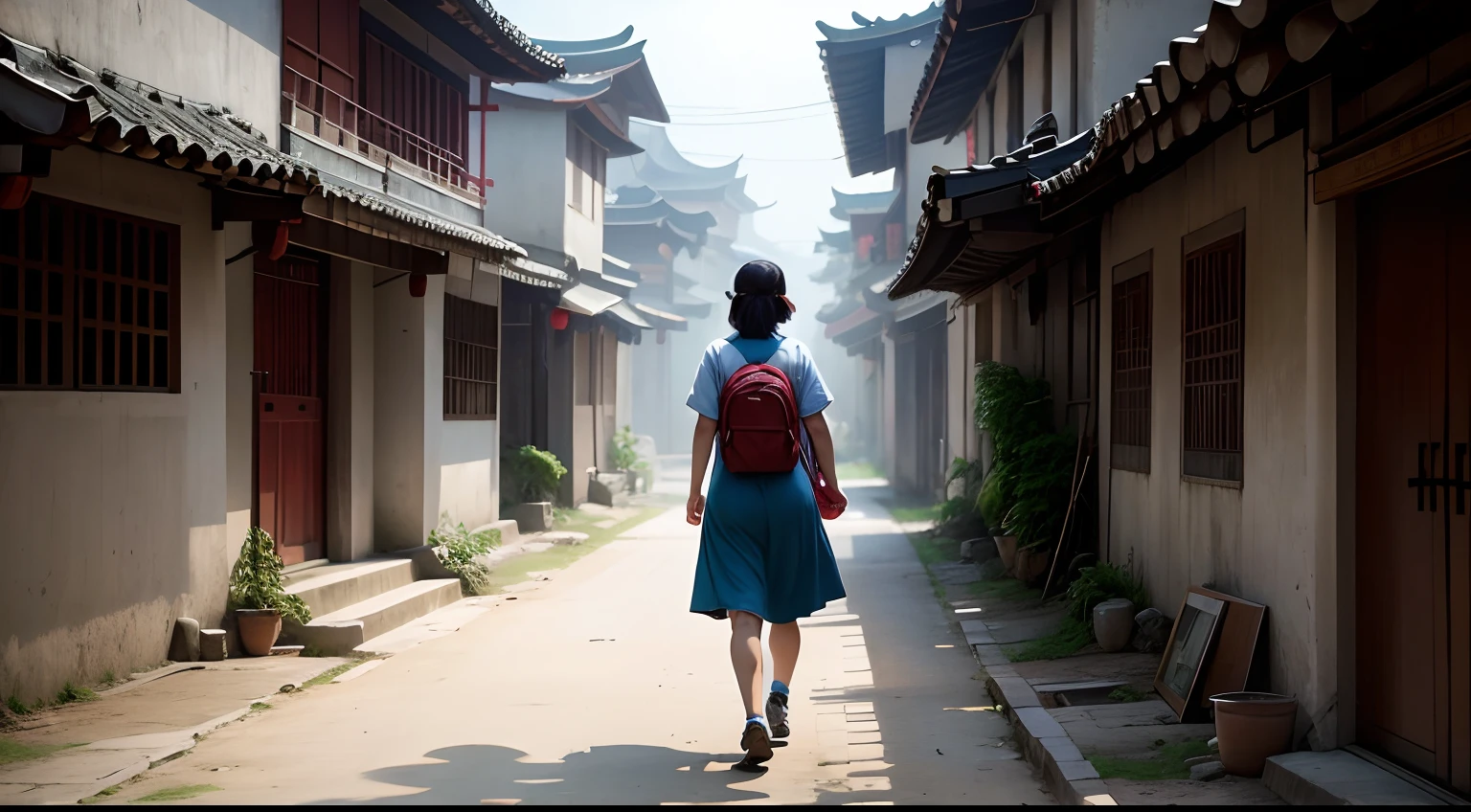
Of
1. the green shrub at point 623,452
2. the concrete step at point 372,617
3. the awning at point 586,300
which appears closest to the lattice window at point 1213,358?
the concrete step at point 372,617

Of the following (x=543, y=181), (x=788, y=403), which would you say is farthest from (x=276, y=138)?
(x=543, y=181)

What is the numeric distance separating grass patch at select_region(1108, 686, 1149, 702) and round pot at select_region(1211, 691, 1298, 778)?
68.9 inches

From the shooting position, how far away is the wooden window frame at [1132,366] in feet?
30.2

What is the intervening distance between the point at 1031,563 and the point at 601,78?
15.8 metres

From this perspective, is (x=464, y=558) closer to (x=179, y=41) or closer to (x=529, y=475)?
(x=179, y=41)

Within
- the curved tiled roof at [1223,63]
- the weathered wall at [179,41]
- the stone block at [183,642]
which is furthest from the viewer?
the stone block at [183,642]

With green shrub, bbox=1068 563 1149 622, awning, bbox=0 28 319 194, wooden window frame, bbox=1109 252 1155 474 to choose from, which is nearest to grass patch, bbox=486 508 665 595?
awning, bbox=0 28 319 194

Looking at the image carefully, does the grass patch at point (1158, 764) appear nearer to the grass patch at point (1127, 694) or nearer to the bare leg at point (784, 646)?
the grass patch at point (1127, 694)

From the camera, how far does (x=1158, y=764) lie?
575 cm

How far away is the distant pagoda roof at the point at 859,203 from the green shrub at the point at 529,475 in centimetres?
2147

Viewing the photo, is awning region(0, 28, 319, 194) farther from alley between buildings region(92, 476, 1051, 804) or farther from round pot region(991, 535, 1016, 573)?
round pot region(991, 535, 1016, 573)

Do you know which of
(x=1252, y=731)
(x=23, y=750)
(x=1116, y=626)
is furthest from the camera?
(x=1116, y=626)

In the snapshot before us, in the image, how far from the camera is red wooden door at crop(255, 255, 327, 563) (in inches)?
443

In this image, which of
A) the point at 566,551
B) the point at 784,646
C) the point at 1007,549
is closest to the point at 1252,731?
the point at 784,646
